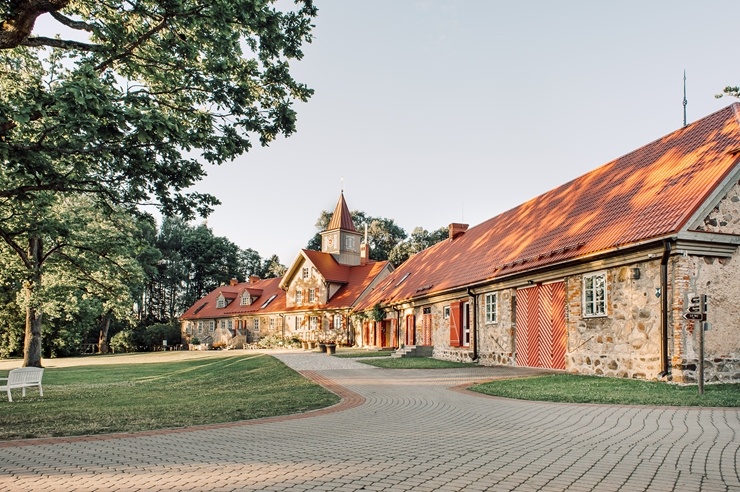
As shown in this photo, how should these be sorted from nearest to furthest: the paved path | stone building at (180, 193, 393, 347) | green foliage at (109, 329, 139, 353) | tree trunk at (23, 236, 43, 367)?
the paved path < tree trunk at (23, 236, 43, 367) < stone building at (180, 193, 393, 347) < green foliage at (109, 329, 139, 353)

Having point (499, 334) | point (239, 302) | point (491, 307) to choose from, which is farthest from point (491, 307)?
point (239, 302)

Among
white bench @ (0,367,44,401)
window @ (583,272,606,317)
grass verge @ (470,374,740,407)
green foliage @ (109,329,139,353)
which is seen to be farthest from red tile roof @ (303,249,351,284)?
grass verge @ (470,374,740,407)

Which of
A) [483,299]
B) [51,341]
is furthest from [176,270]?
[483,299]

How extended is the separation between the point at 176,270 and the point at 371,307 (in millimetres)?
41957

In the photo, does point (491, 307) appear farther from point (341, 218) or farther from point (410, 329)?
point (341, 218)

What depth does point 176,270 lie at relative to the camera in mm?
69875

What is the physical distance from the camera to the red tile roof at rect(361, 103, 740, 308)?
13.8m

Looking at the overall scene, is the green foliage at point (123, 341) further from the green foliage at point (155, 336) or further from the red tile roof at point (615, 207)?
the red tile roof at point (615, 207)

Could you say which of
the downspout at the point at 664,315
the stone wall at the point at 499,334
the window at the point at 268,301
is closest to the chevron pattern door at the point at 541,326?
the stone wall at the point at 499,334

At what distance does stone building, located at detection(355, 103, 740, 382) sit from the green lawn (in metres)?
7.37

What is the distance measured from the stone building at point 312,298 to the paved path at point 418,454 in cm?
3267

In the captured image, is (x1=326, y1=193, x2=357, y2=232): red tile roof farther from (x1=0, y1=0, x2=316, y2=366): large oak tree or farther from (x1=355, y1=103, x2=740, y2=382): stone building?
(x1=0, y1=0, x2=316, y2=366): large oak tree

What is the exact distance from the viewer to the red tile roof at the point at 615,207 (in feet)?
45.4

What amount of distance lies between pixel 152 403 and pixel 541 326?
1146 centimetres
